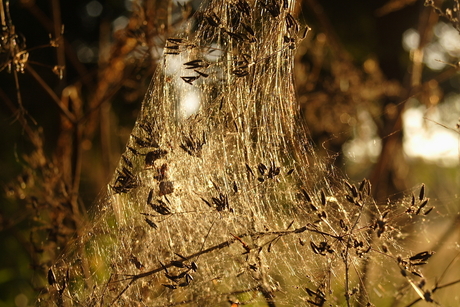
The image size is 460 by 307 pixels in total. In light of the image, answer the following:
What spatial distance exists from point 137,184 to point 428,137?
2.67 metres

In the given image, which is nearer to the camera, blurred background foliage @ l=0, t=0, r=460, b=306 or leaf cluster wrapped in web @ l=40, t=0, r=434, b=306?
leaf cluster wrapped in web @ l=40, t=0, r=434, b=306

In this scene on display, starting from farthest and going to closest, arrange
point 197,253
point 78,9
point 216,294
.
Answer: point 78,9, point 216,294, point 197,253

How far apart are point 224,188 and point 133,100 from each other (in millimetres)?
1956

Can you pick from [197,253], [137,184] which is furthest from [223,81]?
[197,253]

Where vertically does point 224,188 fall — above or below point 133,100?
below

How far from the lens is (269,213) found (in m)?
1.60

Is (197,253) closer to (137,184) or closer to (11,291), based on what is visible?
(137,184)

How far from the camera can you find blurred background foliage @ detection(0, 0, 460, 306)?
240 cm

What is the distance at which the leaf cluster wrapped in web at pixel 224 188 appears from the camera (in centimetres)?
150

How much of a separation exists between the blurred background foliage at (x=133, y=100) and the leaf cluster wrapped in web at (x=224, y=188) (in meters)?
0.23

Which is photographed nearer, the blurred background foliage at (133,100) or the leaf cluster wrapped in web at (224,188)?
the leaf cluster wrapped in web at (224,188)

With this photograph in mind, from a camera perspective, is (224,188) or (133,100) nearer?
(224,188)

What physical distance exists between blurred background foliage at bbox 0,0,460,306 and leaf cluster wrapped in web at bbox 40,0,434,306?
234 mm

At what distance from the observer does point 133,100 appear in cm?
329
